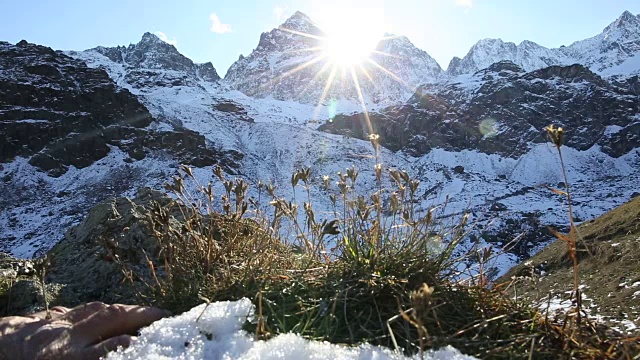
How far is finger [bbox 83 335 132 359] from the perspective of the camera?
155cm

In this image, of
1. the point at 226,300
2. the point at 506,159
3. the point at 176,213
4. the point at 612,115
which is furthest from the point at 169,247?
the point at 612,115

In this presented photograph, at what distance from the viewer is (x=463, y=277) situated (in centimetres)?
211

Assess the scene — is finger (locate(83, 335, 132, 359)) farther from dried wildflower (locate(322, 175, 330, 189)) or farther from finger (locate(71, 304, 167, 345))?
dried wildflower (locate(322, 175, 330, 189))

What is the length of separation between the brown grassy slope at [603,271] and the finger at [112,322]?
1.46 meters

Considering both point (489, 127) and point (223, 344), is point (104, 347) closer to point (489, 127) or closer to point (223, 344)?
point (223, 344)

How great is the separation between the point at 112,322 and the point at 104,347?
171 mm

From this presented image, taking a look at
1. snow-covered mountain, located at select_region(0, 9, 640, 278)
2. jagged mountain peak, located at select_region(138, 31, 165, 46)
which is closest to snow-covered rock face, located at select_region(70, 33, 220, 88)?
jagged mountain peak, located at select_region(138, 31, 165, 46)

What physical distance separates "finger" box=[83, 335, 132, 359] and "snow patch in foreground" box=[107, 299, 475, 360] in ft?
0.15

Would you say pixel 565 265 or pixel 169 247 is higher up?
pixel 169 247

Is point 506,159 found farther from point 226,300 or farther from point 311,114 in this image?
point 226,300

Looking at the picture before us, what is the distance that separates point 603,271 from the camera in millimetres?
2688

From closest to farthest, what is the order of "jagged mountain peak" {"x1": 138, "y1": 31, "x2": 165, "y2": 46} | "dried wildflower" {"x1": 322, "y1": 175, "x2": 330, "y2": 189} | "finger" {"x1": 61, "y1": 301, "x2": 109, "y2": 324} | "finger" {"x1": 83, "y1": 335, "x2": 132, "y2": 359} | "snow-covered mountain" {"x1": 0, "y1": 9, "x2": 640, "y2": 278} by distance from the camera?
"finger" {"x1": 83, "y1": 335, "x2": 132, "y2": 359}
"finger" {"x1": 61, "y1": 301, "x2": 109, "y2": 324}
"dried wildflower" {"x1": 322, "y1": 175, "x2": 330, "y2": 189}
"snow-covered mountain" {"x1": 0, "y1": 9, "x2": 640, "y2": 278}
"jagged mountain peak" {"x1": 138, "y1": 31, "x2": 165, "y2": 46}

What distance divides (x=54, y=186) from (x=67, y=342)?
237 feet

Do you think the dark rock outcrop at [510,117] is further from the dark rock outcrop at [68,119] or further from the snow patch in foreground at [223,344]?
the snow patch in foreground at [223,344]
